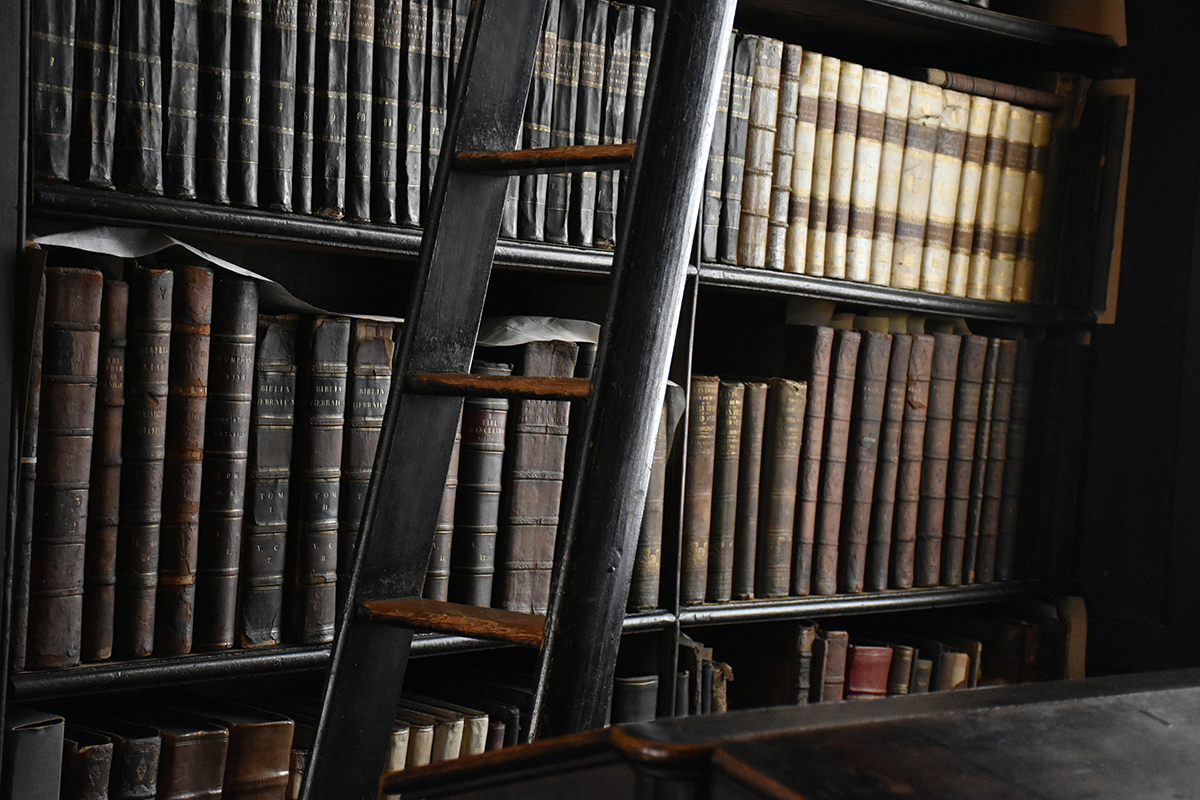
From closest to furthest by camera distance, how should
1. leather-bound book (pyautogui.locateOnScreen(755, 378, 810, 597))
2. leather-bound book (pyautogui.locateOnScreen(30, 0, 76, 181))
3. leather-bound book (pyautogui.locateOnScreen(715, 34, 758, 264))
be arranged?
leather-bound book (pyautogui.locateOnScreen(30, 0, 76, 181))
leather-bound book (pyautogui.locateOnScreen(715, 34, 758, 264))
leather-bound book (pyautogui.locateOnScreen(755, 378, 810, 597))

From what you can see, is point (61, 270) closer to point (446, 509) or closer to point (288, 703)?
point (446, 509)

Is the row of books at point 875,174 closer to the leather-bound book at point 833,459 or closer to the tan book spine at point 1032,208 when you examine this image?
the tan book spine at point 1032,208

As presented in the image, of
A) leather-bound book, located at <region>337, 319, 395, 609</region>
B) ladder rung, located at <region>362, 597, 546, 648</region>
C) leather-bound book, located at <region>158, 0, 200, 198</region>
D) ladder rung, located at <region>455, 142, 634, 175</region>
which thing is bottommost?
ladder rung, located at <region>362, 597, 546, 648</region>

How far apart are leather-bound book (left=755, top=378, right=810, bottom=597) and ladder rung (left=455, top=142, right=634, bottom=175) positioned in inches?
29.4

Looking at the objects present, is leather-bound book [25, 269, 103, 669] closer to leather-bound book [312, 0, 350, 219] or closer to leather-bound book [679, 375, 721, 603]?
leather-bound book [312, 0, 350, 219]

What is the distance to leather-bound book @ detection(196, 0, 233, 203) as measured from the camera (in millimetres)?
1216

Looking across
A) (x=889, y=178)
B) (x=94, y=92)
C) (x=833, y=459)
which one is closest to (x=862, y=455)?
(x=833, y=459)

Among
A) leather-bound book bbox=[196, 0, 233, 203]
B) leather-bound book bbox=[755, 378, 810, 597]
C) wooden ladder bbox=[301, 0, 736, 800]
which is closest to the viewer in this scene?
wooden ladder bbox=[301, 0, 736, 800]

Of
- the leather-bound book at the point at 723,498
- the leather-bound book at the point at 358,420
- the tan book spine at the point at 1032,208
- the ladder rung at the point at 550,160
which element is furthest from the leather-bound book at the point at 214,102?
the tan book spine at the point at 1032,208

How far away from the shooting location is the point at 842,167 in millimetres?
1689

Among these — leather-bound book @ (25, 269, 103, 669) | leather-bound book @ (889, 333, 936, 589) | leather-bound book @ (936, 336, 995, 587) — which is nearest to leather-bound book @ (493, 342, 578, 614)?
leather-bound book @ (25, 269, 103, 669)

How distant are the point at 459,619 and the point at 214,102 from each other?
2.11ft

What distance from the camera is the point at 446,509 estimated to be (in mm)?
1394

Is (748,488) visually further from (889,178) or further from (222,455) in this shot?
(222,455)
